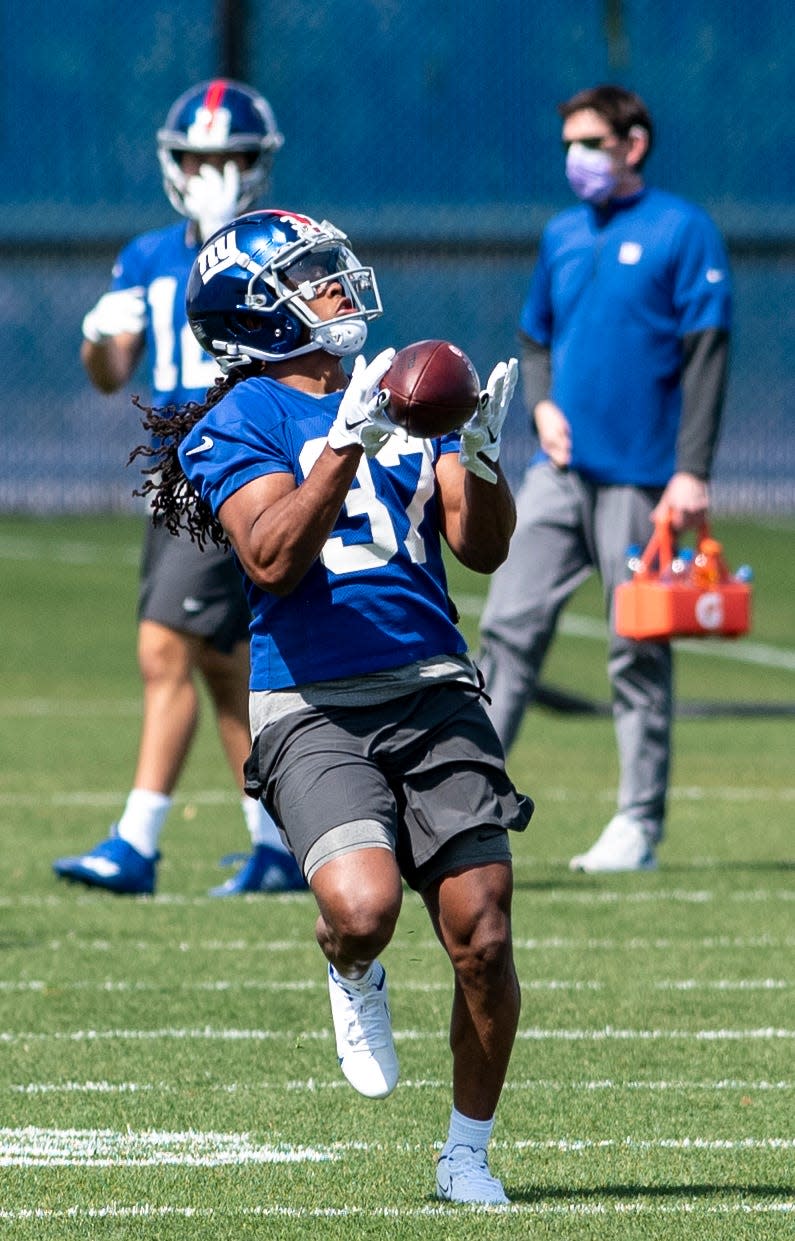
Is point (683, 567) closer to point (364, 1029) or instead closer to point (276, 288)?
point (276, 288)

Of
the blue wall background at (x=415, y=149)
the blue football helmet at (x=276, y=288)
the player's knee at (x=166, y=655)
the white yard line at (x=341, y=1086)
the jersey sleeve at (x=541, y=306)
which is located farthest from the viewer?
the blue wall background at (x=415, y=149)

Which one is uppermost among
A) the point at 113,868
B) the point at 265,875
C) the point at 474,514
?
the point at 474,514

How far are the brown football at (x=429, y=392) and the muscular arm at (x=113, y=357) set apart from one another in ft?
12.2

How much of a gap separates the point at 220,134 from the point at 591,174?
4.32 ft

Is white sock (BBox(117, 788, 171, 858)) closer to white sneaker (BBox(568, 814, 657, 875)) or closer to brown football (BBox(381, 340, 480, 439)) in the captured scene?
white sneaker (BBox(568, 814, 657, 875))

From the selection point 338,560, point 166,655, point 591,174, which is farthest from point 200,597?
point 338,560

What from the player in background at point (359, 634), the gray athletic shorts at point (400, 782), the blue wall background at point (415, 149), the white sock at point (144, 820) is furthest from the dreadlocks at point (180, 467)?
the blue wall background at point (415, 149)

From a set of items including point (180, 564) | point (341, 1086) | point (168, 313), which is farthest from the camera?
point (168, 313)

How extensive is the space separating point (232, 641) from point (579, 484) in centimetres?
138

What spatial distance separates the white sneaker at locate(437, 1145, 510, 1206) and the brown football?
1.35 m

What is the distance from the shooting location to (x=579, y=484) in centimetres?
810

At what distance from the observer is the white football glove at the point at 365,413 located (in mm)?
4160

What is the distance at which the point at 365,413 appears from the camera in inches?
164

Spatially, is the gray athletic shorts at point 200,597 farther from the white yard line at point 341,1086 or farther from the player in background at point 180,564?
the white yard line at point 341,1086
